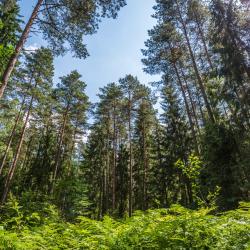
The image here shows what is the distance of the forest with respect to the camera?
4301 mm

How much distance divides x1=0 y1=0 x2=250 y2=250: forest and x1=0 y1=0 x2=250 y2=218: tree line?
8cm

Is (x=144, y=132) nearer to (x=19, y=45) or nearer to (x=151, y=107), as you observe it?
(x=151, y=107)

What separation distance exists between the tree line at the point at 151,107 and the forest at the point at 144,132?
0.27 ft

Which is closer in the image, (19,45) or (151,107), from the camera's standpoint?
(19,45)

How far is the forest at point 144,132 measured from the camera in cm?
430

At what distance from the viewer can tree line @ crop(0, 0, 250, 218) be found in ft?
37.9

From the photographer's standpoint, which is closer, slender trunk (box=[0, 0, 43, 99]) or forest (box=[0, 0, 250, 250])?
forest (box=[0, 0, 250, 250])

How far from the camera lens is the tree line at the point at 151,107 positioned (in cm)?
1156

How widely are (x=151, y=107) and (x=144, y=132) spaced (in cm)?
331

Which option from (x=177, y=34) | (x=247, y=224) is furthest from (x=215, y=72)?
(x=247, y=224)

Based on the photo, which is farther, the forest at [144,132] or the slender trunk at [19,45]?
the slender trunk at [19,45]

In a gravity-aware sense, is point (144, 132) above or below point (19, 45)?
above

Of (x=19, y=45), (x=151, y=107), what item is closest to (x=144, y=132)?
(x=151, y=107)

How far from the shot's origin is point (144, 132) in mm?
29969
